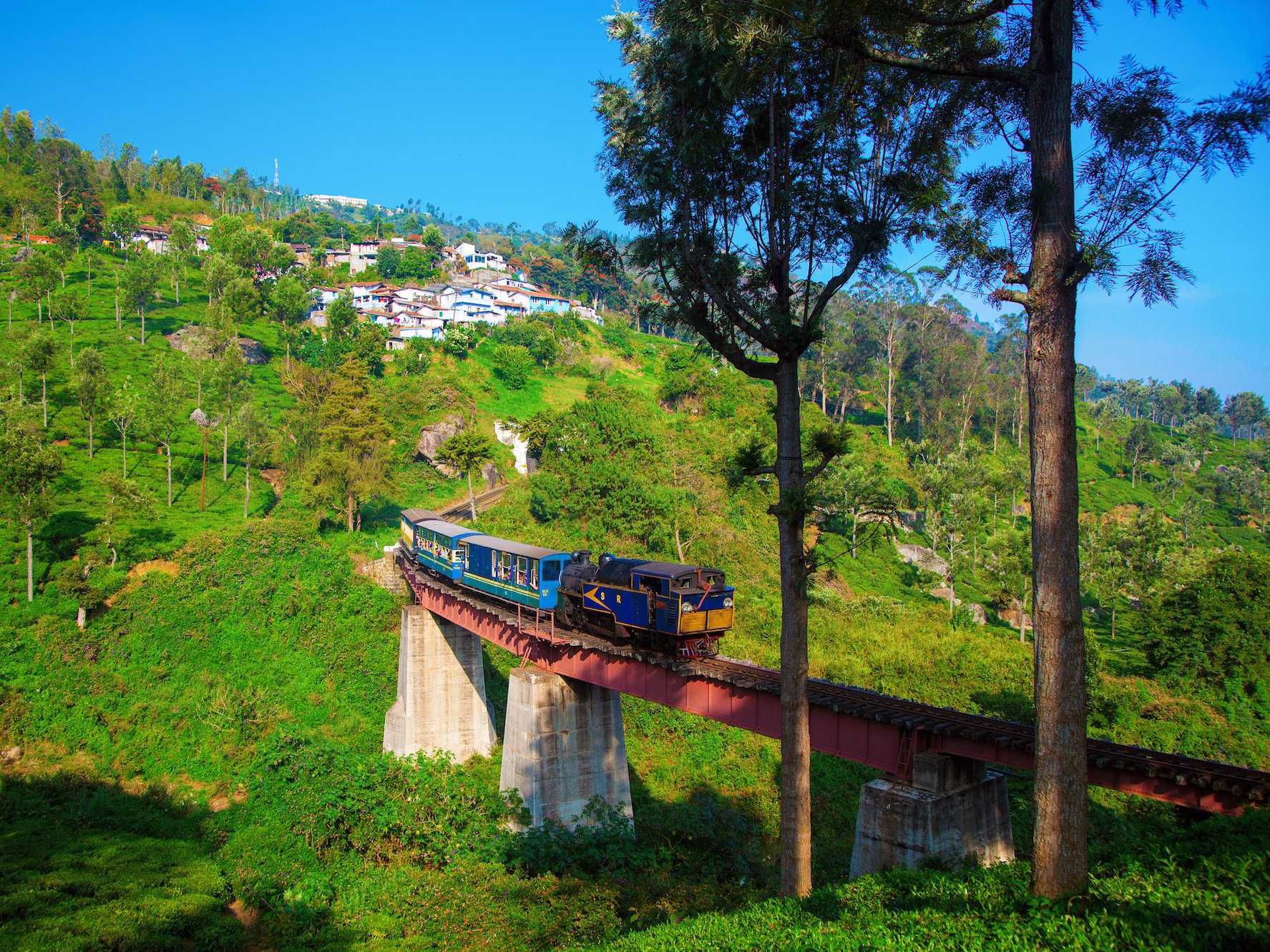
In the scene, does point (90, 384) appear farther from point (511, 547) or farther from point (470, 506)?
point (511, 547)

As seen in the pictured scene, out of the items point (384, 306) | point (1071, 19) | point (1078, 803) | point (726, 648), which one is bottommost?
point (726, 648)

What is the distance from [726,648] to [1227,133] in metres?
30.5

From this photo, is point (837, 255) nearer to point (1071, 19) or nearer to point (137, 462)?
point (1071, 19)

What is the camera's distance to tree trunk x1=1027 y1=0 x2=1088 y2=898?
864 centimetres

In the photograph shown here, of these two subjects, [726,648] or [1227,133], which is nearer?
[1227,133]

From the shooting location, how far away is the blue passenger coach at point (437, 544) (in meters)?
30.3

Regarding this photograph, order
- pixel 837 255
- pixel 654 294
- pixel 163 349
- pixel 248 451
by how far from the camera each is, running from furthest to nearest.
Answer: pixel 163 349 < pixel 248 451 < pixel 654 294 < pixel 837 255

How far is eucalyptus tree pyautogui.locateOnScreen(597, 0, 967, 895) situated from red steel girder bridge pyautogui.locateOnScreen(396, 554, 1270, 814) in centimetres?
376

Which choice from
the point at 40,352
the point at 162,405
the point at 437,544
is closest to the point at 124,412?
the point at 162,405

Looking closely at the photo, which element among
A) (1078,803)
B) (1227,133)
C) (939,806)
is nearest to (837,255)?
(1227,133)

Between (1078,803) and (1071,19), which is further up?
(1071,19)

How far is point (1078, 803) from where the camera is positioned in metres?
8.63

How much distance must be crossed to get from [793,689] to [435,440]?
52.1 metres

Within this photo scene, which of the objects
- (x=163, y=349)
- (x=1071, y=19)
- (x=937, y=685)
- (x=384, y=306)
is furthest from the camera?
(x=384, y=306)
